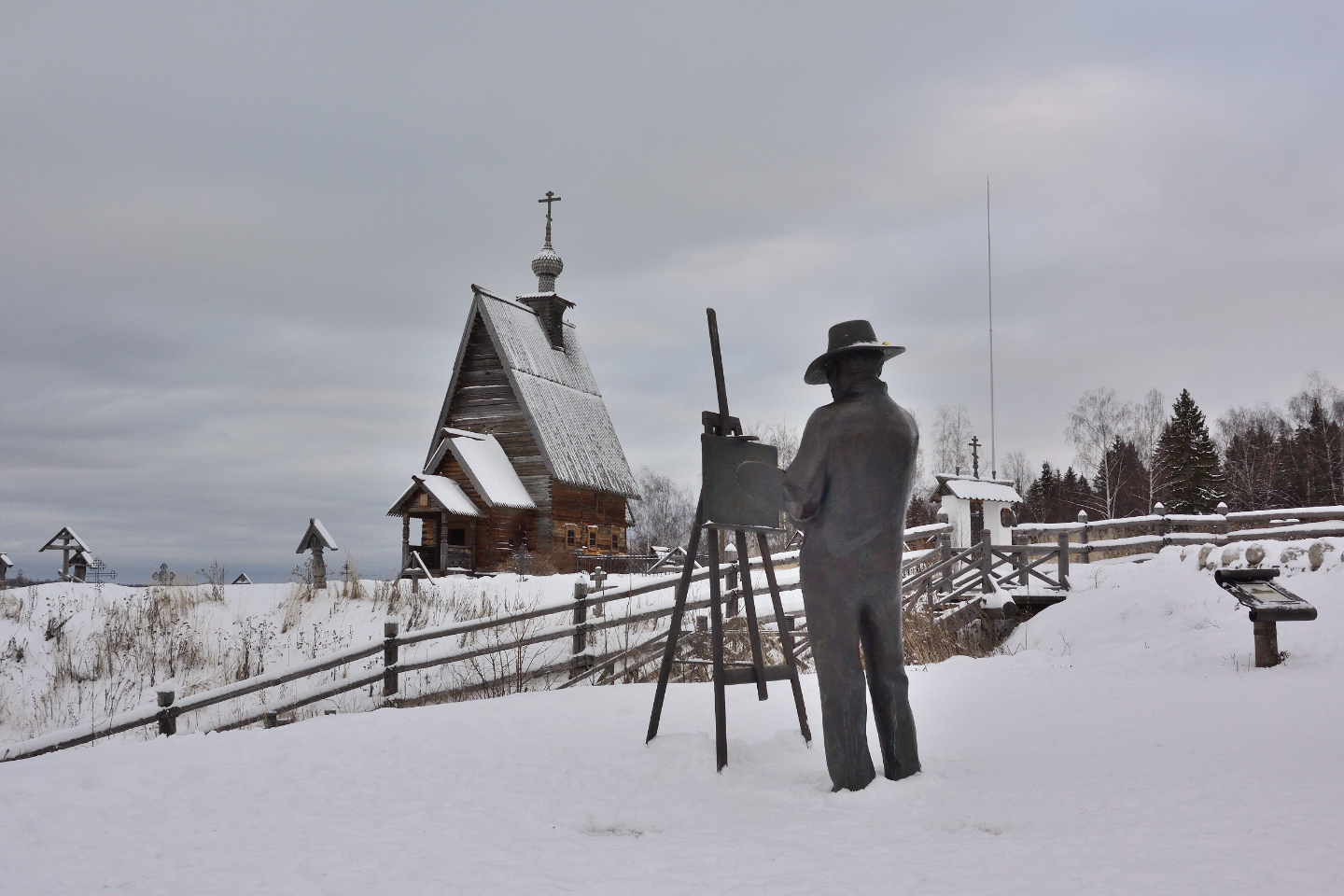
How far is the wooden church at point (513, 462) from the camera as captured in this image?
23.6 meters

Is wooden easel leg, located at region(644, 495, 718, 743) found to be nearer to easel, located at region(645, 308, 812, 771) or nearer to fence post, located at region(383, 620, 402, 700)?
easel, located at region(645, 308, 812, 771)

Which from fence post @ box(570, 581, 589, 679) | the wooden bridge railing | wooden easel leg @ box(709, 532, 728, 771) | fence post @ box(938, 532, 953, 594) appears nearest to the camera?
wooden easel leg @ box(709, 532, 728, 771)

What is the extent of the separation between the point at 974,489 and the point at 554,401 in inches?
501

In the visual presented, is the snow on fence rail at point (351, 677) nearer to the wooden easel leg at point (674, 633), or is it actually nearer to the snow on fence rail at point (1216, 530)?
the wooden easel leg at point (674, 633)

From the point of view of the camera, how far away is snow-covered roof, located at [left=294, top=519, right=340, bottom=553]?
1748 centimetres

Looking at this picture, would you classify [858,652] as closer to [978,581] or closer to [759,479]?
[759,479]

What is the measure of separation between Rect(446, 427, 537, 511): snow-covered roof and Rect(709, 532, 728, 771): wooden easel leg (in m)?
17.9

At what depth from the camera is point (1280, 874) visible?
336 cm

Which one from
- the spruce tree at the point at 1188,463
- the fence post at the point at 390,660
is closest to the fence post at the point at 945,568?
the fence post at the point at 390,660

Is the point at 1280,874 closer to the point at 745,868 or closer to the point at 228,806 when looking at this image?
the point at 745,868

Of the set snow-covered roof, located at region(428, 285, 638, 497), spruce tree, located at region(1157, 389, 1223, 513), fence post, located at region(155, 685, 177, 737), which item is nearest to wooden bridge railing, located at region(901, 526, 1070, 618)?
fence post, located at region(155, 685, 177, 737)

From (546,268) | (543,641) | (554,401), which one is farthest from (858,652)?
(546,268)

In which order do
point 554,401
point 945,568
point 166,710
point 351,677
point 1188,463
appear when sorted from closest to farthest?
1. point 166,710
2. point 351,677
3. point 945,568
4. point 554,401
5. point 1188,463

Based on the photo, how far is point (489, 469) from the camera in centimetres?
2411
